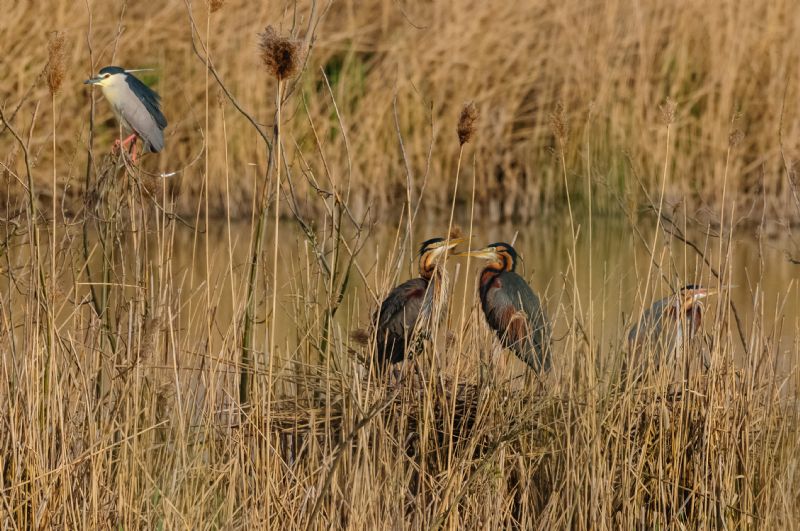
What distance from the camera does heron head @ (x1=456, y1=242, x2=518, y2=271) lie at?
15.2 ft

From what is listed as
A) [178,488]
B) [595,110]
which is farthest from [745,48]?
[178,488]

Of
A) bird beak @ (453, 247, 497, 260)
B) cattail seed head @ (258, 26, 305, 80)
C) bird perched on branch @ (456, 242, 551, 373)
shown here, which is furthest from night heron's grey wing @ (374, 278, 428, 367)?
cattail seed head @ (258, 26, 305, 80)

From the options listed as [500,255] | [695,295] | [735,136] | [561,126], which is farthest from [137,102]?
[735,136]

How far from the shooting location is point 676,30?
9.08 metres

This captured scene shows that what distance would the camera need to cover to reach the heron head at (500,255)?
464 cm

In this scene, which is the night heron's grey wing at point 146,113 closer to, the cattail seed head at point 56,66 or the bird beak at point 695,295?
the bird beak at point 695,295

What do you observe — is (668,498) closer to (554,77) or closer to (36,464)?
(36,464)

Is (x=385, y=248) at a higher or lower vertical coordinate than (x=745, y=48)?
lower

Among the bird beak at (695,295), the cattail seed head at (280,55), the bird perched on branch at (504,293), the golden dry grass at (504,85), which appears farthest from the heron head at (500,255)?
the golden dry grass at (504,85)

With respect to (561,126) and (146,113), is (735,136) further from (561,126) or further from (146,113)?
(146,113)

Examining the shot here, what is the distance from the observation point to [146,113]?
5.36m

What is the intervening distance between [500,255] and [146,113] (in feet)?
5.40

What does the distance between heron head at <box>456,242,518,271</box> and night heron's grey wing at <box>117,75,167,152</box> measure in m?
→ 1.47

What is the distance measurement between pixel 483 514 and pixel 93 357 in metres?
1.03
